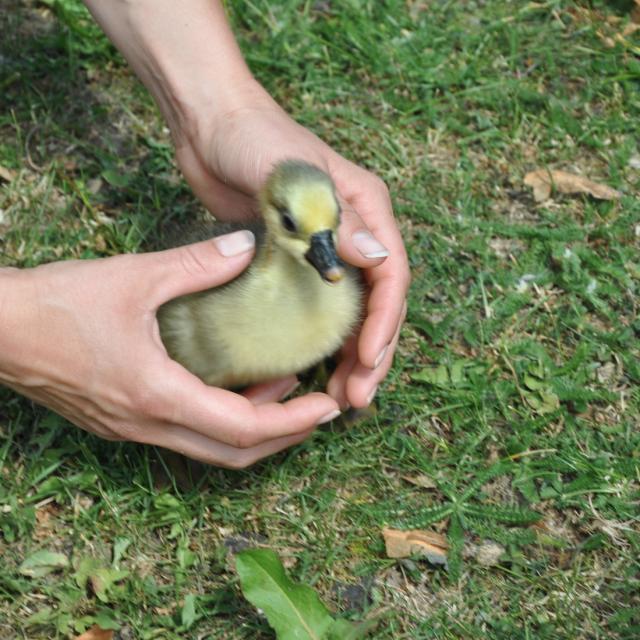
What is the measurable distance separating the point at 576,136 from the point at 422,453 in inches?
61.8

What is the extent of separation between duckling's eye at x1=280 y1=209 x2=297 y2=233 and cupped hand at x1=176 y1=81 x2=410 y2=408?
0.47 feet

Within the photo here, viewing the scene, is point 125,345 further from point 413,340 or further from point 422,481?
point 413,340

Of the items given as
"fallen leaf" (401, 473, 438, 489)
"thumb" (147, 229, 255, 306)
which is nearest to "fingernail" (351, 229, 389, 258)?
"thumb" (147, 229, 255, 306)

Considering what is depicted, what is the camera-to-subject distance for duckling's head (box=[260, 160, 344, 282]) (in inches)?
90.4

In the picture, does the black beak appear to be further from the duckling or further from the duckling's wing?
the duckling's wing

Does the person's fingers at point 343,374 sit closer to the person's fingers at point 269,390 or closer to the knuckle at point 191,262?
the person's fingers at point 269,390

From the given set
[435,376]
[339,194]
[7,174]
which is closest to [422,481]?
[435,376]

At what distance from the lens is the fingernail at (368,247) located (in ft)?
7.92

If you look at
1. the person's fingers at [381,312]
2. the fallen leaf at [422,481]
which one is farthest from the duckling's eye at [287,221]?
the fallen leaf at [422,481]

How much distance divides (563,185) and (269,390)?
1.49 m

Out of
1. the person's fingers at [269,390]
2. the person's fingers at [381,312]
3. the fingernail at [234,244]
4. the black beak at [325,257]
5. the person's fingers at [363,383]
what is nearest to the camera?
the black beak at [325,257]

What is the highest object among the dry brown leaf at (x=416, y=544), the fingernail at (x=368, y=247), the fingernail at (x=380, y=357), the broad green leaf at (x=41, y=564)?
the fingernail at (x=368, y=247)

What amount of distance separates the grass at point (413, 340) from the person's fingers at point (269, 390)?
0.66 feet

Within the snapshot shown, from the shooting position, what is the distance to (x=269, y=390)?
2758mm
